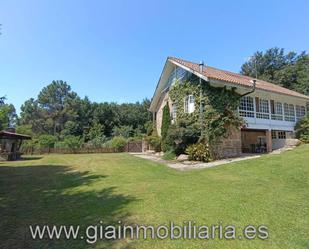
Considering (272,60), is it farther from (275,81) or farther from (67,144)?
(67,144)

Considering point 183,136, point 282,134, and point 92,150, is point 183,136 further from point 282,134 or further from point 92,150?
point 92,150

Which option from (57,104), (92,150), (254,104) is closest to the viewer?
(254,104)

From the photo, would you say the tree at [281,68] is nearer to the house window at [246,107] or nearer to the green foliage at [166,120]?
the house window at [246,107]

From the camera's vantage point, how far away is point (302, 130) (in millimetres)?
20703

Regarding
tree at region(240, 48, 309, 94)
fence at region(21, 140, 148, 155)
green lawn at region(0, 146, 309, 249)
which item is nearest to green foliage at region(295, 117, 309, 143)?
green lawn at region(0, 146, 309, 249)

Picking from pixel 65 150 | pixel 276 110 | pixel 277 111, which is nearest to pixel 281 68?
pixel 277 111

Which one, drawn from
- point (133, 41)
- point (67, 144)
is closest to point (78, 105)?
point (67, 144)

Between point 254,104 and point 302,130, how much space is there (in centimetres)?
617

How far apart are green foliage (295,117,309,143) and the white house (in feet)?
1.57

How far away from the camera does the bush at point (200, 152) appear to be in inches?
547

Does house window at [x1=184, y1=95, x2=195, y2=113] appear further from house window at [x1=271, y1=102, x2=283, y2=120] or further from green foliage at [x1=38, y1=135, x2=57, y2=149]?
green foliage at [x1=38, y1=135, x2=57, y2=149]

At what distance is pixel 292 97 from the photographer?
21.2 metres

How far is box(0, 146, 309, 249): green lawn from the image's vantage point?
387 centimetres

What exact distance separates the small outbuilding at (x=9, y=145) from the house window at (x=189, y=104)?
13.6 metres
